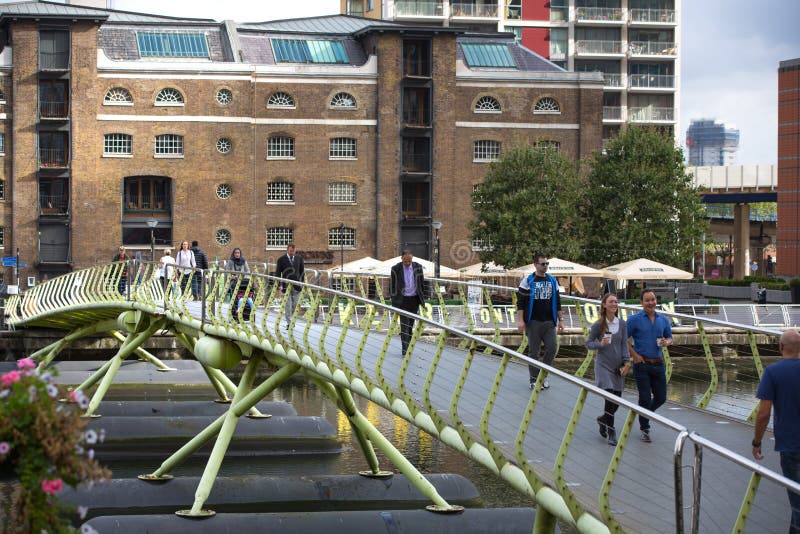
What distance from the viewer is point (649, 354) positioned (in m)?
Result: 12.6

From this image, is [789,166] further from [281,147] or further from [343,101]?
[281,147]

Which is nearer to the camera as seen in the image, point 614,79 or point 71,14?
point 71,14

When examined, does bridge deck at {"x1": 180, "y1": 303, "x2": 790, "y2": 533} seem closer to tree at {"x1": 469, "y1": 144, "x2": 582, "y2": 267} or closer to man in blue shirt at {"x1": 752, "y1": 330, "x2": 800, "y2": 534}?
man in blue shirt at {"x1": 752, "y1": 330, "x2": 800, "y2": 534}

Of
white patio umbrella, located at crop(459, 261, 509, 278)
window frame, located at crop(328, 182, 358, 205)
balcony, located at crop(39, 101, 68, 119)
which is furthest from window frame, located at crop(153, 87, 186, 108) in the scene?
white patio umbrella, located at crop(459, 261, 509, 278)

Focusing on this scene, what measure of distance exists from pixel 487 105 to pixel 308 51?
9.48 meters

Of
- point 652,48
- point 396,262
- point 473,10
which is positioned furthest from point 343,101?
point 652,48

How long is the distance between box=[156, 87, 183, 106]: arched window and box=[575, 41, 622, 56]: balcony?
31.9 m

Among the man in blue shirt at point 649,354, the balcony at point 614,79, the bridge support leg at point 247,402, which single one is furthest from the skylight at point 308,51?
the man in blue shirt at point 649,354

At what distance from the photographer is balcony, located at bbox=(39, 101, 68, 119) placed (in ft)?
189

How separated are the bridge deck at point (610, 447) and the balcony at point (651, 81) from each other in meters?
67.9

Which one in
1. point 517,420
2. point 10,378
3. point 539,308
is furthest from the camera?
point 539,308

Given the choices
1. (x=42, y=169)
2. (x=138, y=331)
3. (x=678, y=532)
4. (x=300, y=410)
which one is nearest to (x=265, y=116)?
(x=42, y=169)

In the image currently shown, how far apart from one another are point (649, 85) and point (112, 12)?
35303mm

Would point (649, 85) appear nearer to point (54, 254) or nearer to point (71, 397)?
point (54, 254)
